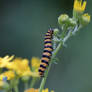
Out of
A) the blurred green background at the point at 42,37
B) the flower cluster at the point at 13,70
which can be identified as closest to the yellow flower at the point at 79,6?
the flower cluster at the point at 13,70

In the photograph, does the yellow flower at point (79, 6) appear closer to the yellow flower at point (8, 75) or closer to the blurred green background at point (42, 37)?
the yellow flower at point (8, 75)

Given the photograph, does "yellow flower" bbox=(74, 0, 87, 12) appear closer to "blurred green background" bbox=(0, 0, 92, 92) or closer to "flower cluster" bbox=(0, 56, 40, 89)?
"flower cluster" bbox=(0, 56, 40, 89)

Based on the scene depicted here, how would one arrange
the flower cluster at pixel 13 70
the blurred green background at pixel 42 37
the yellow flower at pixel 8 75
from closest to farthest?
the yellow flower at pixel 8 75 < the flower cluster at pixel 13 70 < the blurred green background at pixel 42 37

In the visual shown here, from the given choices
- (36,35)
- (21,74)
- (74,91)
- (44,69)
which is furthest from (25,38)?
(44,69)

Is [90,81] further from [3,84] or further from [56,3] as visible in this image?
[3,84]

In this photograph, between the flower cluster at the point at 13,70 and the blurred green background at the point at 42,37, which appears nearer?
the flower cluster at the point at 13,70

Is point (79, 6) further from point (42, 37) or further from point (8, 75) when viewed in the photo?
point (42, 37)

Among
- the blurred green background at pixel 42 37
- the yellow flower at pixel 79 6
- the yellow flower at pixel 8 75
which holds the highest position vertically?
the blurred green background at pixel 42 37

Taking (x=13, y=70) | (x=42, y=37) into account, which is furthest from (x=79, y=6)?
(x=42, y=37)
